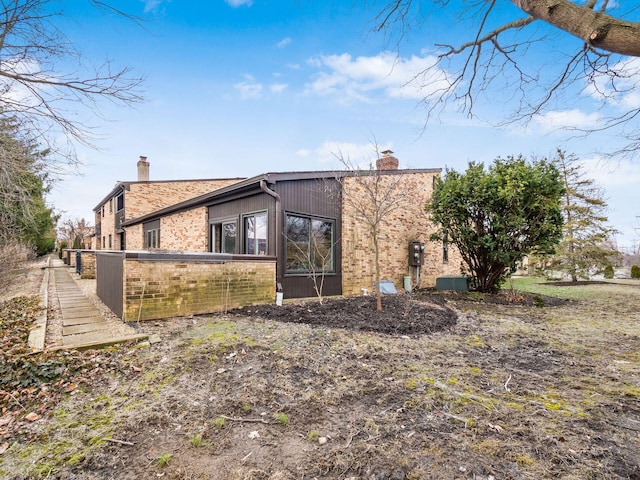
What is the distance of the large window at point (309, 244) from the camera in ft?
26.9

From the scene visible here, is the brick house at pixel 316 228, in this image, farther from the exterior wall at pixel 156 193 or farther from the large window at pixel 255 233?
the exterior wall at pixel 156 193

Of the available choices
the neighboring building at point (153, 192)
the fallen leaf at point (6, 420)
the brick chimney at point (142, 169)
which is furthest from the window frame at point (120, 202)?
the fallen leaf at point (6, 420)

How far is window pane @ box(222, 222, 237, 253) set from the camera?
967cm

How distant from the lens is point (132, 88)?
15.0 ft

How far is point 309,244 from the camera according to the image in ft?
28.4

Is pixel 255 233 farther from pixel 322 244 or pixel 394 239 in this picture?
pixel 394 239

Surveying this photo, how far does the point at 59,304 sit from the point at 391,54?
328 inches

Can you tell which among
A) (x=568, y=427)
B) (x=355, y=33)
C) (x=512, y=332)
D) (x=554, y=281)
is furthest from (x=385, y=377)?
(x=554, y=281)

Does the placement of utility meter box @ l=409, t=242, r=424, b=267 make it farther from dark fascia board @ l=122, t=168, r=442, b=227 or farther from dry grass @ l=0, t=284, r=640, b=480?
dry grass @ l=0, t=284, r=640, b=480

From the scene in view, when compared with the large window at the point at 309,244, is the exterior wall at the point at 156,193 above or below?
above

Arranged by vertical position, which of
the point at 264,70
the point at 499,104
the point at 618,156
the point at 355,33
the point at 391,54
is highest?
the point at 264,70

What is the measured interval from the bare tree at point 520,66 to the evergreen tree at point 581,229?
11.6 m

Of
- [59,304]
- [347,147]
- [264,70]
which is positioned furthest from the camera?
[264,70]

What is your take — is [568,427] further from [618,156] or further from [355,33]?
[355,33]
